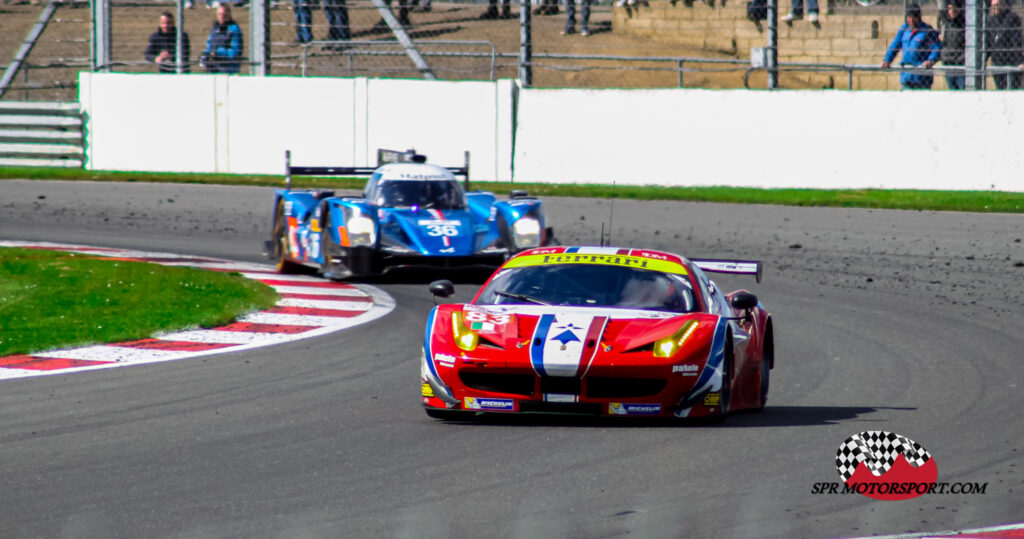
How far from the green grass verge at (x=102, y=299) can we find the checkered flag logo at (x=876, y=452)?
529 centimetres

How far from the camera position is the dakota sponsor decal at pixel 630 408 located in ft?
23.9

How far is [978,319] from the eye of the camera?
38.0 feet

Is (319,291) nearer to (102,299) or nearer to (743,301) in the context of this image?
(102,299)

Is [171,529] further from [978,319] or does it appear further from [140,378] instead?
[978,319]

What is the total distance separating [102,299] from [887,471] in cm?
767

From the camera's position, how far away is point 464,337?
750cm

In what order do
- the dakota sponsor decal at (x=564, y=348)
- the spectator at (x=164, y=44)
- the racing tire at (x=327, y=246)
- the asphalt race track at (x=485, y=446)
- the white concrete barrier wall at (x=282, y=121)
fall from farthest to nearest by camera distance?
the spectator at (x=164, y=44)
the white concrete barrier wall at (x=282, y=121)
the racing tire at (x=327, y=246)
the dakota sponsor decal at (x=564, y=348)
the asphalt race track at (x=485, y=446)

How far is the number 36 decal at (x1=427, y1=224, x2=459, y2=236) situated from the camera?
13.8m

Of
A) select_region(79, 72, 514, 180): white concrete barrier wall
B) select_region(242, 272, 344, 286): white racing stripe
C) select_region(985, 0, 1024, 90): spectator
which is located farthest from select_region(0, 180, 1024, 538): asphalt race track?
select_region(79, 72, 514, 180): white concrete barrier wall

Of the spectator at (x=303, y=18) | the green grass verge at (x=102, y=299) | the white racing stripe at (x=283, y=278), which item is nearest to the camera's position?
the green grass verge at (x=102, y=299)

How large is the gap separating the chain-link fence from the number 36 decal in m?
7.84

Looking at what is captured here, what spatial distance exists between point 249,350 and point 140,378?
4.19ft

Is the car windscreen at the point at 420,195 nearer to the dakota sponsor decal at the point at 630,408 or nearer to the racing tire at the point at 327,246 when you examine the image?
the racing tire at the point at 327,246

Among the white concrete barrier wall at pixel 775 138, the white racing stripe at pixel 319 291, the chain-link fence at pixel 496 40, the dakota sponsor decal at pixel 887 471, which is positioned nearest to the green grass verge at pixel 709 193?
the white concrete barrier wall at pixel 775 138
